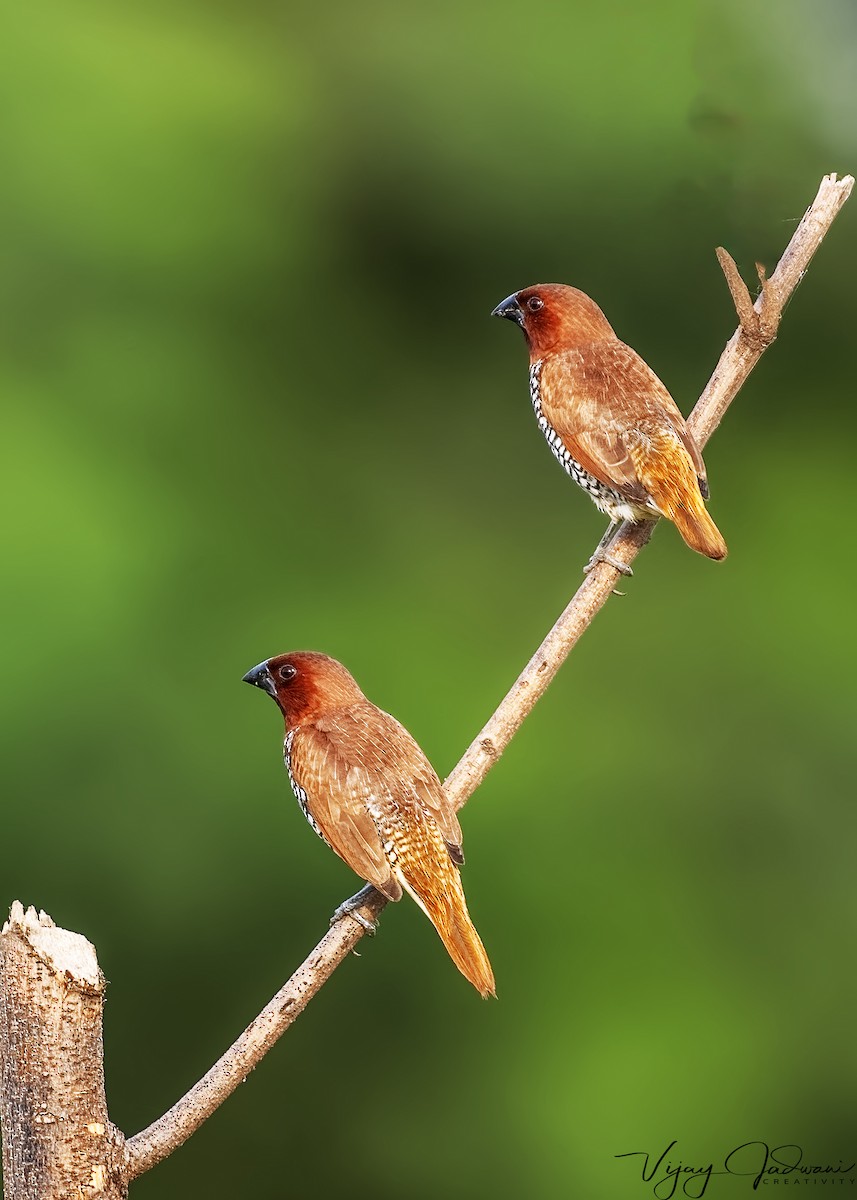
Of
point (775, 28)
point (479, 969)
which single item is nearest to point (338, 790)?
point (479, 969)

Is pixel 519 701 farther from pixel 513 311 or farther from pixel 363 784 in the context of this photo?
pixel 513 311

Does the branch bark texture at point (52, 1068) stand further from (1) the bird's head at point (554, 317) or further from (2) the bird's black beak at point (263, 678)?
(1) the bird's head at point (554, 317)

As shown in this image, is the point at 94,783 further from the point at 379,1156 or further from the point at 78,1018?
the point at 78,1018

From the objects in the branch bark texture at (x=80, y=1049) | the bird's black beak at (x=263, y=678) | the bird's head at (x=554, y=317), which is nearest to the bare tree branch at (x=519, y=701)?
the branch bark texture at (x=80, y=1049)

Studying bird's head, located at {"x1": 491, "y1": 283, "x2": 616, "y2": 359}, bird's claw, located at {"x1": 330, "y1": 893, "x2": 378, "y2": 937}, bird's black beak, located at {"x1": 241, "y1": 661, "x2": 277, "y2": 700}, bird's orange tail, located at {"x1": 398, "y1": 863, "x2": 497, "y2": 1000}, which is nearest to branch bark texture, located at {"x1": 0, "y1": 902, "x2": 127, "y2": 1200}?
bird's claw, located at {"x1": 330, "y1": 893, "x2": 378, "y2": 937}

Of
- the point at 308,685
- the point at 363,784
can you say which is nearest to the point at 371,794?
the point at 363,784

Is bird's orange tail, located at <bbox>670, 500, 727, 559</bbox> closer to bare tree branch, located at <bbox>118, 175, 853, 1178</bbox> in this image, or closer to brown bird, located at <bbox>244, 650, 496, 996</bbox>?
bare tree branch, located at <bbox>118, 175, 853, 1178</bbox>
